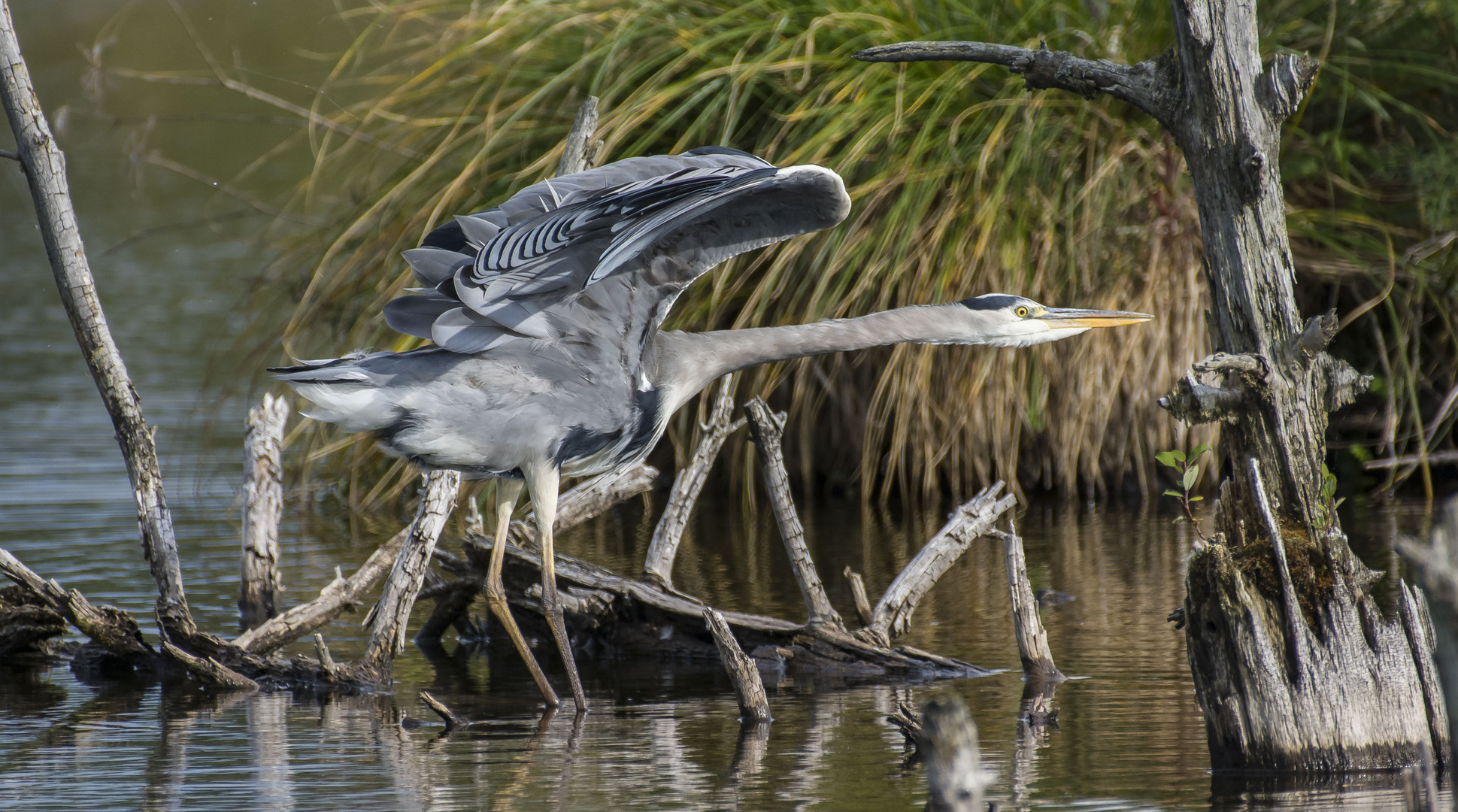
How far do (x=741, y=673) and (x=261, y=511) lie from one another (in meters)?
2.29

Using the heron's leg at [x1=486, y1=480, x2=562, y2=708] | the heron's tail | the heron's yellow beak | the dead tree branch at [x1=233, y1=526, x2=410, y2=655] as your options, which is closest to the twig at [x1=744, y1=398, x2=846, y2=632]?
the heron's leg at [x1=486, y1=480, x2=562, y2=708]

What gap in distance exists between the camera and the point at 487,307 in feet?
14.4

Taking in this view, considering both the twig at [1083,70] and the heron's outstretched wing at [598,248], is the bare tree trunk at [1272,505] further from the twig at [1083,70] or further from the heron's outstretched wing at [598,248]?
the heron's outstretched wing at [598,248]

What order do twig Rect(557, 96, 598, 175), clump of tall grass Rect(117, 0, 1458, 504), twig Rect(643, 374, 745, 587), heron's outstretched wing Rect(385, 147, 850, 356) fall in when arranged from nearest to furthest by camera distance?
1. heron's outstretched wing Rect(385, 147, 850, 356)
2. twig Rect(643, 374, 745, 587)
3. twig Rect(557, 96, 598, 175)
4. clump of tall grass Rect(117, 0, 1458, 504)

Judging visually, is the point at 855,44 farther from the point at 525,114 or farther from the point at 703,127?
the point at 525,114

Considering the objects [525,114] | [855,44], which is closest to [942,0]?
[855,44]

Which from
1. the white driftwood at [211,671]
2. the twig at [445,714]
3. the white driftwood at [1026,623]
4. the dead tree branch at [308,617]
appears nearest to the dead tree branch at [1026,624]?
the white driftwood at [1026,623]

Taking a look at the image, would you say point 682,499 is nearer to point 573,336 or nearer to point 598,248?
point 573,336

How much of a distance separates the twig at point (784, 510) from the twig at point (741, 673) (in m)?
0.52

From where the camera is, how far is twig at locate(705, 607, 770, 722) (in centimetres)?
436

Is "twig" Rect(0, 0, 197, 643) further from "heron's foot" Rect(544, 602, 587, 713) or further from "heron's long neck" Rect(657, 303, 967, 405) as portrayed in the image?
"heron's long neck" Rect(657, 303, 967, 405)

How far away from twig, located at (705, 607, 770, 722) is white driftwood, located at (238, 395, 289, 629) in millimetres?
2145

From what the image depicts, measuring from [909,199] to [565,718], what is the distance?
3.84 meters

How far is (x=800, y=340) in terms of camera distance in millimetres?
4883
